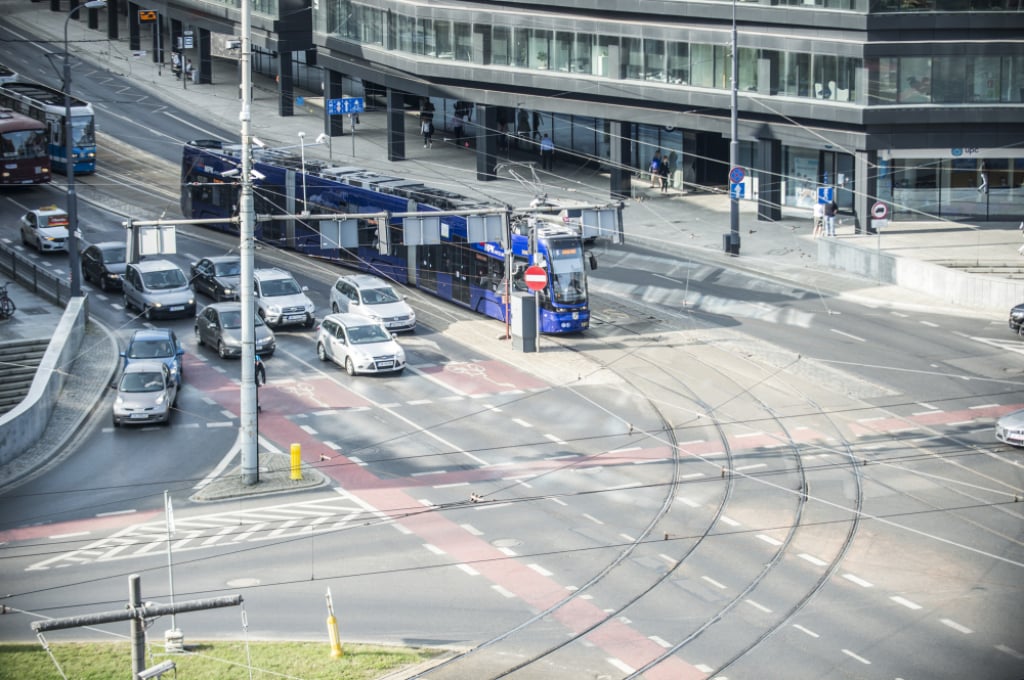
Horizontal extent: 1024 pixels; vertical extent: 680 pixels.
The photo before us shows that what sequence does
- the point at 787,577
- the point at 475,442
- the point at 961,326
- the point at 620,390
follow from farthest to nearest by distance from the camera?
the point at 961,326
the point at 620,390
the point at 475,442
the point at 787,577

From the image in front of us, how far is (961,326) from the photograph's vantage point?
50.9 metres

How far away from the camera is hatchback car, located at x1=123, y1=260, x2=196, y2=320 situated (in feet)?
172

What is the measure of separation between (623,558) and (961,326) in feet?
80.9

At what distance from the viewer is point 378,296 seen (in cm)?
5109

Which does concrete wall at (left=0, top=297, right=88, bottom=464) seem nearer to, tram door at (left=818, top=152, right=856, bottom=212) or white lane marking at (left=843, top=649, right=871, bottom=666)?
white lane marking at (left=843, top=649, right=871, bottom=666)

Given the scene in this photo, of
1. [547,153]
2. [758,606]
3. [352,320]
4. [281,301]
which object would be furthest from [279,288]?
[547,153]

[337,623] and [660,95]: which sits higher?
[660,95]

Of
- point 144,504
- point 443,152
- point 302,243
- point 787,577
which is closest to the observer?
point 787,577

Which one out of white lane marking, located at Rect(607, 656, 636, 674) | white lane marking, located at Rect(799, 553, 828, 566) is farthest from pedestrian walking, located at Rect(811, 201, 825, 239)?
white lane marking, located at Rect(607, 656, 636, 674)

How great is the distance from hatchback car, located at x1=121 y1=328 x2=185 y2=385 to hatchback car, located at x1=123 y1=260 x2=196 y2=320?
21.5ft

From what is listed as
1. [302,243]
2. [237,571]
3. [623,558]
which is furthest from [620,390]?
[302,243]

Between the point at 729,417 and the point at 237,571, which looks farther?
the point at 729,417

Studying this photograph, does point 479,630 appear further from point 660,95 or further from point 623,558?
point 660,95

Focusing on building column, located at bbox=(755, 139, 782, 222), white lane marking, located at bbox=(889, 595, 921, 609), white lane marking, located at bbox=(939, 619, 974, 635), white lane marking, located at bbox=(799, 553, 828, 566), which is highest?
building column, located at bbox=(755, 139, 782, 222)
